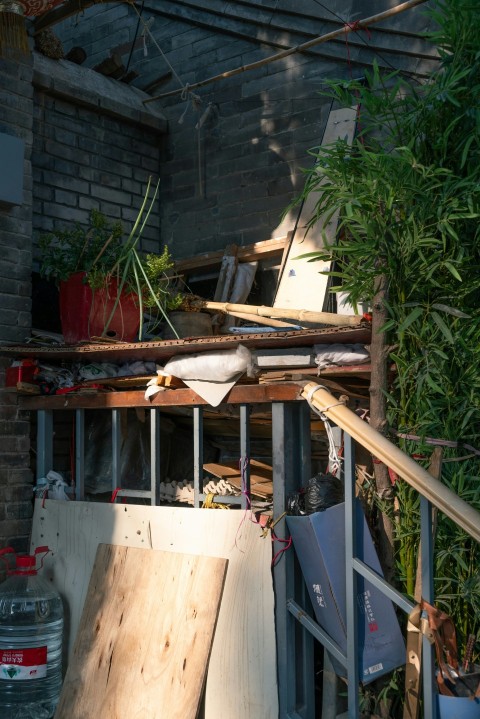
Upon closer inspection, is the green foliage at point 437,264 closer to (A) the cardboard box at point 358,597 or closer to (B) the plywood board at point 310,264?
(A) the cardboard box at point 358,597

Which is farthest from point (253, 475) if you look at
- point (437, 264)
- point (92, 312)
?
point (437, 264)

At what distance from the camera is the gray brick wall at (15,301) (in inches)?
221

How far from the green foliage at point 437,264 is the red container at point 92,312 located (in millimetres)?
2008

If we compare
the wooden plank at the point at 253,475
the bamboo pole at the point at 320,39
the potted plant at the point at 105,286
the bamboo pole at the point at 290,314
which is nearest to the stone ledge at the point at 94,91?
the bamboo pole at the point at 320,39

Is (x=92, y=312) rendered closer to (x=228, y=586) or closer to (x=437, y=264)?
(x=228, y=586)

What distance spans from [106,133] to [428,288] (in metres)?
3.99

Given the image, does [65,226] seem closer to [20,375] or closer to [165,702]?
[20,375]

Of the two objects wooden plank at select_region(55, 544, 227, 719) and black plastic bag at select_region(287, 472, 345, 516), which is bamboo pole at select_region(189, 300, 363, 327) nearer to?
black plastic bag at select_region(287, 472, 345, 516)

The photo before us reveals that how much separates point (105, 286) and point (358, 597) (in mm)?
2666

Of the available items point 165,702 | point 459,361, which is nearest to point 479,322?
point 459,361

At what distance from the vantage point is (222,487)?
17.1ft

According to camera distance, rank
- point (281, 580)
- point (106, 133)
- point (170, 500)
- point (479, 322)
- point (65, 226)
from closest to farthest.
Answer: point (479, 322)
point (281, 580)
point (170, 500)
point (65, 226)
point (106, 133)

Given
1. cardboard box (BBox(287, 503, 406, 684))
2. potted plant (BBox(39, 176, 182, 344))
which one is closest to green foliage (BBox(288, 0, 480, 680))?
cardboard box (BBox(287, 503, 406, 684))

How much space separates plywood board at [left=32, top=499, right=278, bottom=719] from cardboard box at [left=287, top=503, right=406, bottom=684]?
0.31m
